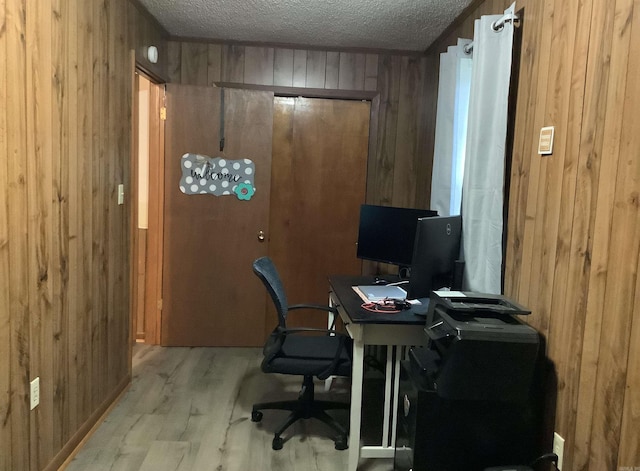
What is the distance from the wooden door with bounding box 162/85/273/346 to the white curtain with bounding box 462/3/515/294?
6.24 feet

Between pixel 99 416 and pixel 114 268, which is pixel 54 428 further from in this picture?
pixel 114 268

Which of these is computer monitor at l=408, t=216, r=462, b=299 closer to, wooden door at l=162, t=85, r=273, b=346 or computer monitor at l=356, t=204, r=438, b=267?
computer monitor at l=356, t=204, r=438, b=267

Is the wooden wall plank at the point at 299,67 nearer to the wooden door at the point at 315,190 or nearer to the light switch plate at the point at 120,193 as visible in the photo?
the wooden door at the point at 315,190

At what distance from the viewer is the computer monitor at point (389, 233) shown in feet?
10.1

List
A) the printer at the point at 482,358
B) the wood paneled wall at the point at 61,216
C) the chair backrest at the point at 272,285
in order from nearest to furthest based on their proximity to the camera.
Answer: the printer at the point at 482,358 → the wood paneled wall at the point at 61,216 → the chair backrest at the point at 272,285

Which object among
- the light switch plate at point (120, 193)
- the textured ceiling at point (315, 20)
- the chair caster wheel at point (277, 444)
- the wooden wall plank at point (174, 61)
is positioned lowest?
the chair caster wheel at point (277, 444)

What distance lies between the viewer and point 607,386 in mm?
1629

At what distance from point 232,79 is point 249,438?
107 inches

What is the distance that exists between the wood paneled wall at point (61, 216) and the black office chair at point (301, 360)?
90cm

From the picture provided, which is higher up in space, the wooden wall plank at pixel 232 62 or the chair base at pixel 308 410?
the wooden wall plank at pixel 232 62

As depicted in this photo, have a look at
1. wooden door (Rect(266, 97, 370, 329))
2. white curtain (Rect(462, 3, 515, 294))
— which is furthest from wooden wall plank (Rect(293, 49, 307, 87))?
white curtain (Rect(462, 3, 515, 294))

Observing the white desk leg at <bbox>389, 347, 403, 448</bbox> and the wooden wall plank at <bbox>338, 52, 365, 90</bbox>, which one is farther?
the wooden wall plank at <bbox>338, 52, 365, 90</bbox>

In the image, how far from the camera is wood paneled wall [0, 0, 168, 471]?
188 centimetres

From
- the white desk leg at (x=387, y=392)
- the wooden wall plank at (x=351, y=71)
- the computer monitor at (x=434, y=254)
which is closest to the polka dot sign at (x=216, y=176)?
the wooden wall plank at (x=351, y=71)
